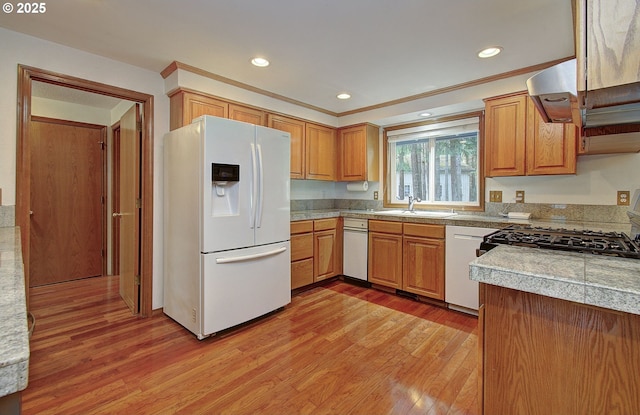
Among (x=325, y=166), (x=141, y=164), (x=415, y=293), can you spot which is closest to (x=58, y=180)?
(x=141, y=164)

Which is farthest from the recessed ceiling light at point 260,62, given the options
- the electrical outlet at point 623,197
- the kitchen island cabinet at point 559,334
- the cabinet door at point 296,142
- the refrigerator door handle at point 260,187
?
the electrical outlet at point 623,197

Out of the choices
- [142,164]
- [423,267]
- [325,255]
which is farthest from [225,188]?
[423,267]

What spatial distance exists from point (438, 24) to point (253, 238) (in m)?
2.09

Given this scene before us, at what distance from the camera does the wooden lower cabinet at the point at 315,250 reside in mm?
3275

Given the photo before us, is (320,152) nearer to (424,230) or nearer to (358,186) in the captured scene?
(358,186)

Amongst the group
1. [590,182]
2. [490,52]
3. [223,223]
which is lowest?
[223,223]

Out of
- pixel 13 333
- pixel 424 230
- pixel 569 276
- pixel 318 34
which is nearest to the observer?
pixel 13 333

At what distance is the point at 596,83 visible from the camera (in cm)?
86

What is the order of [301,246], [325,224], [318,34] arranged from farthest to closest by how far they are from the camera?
1. [325,224]
2. [301,246]
3. [318,34]

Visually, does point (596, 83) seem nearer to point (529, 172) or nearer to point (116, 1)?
point (529, 172)

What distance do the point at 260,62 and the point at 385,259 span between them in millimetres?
2359

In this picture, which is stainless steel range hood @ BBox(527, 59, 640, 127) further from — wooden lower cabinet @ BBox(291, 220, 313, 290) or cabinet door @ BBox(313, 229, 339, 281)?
cabinet door @ BBox(313, 229, 339, 281)

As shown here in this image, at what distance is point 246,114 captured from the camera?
3115 mm

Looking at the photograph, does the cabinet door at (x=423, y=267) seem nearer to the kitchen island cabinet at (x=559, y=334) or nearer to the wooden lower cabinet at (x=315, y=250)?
the wooden lower cabinet at (x=315, y=250)
